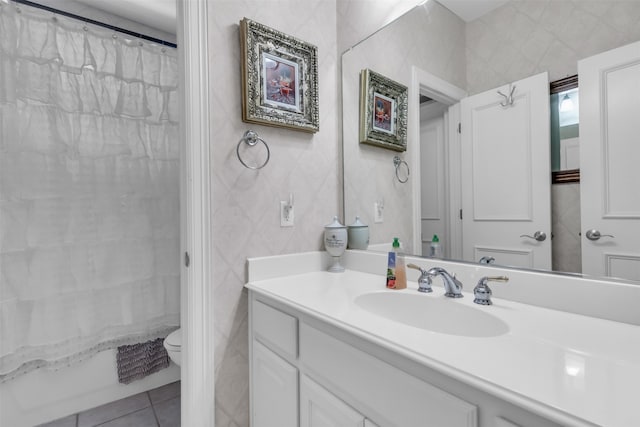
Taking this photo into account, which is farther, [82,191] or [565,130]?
Answer: [82,191]

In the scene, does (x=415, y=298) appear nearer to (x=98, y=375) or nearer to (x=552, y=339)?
(x=552, y=339)

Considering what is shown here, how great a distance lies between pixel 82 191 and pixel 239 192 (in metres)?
1.13

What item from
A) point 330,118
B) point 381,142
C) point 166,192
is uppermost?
point 330,118

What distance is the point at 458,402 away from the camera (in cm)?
57

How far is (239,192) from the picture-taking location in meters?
1.27

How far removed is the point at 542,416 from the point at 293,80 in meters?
1.41

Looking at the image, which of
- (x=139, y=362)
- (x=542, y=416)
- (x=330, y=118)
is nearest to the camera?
(x=542, y=416)

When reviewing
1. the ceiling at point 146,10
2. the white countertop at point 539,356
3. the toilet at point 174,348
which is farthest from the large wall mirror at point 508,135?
the ceiling at point 146,10

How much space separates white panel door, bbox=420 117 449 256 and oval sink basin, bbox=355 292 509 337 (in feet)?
0.92

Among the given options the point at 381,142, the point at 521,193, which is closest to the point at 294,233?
the point at 381,142

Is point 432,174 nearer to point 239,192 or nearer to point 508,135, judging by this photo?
point 508,135

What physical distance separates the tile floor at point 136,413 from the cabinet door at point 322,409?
3.67 feet

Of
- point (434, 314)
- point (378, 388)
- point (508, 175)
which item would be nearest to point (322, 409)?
point (378, 388)

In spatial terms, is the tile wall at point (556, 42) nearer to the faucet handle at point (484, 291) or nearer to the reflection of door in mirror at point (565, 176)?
the reflection of door in mirror at point (565, 176)
